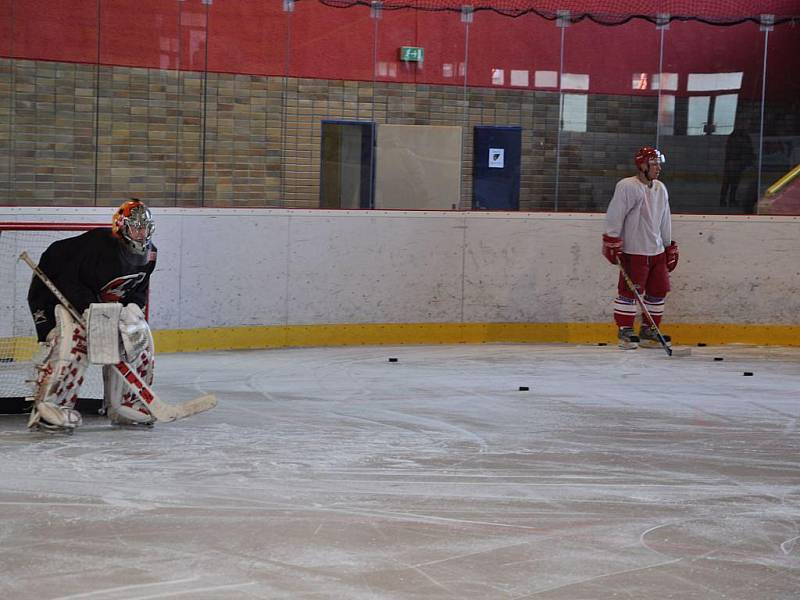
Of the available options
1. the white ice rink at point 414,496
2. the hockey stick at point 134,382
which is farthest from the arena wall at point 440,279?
the hockey stick at point 134,382

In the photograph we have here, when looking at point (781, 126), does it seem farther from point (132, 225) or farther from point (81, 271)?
point (81, 271)

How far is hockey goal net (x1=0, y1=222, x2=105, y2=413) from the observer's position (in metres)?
6.21

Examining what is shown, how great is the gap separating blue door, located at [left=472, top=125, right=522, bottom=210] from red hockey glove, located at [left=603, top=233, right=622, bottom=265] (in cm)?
80

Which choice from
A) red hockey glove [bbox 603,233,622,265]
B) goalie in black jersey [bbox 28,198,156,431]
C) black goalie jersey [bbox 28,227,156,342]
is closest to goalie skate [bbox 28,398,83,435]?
goalie in black jersey [bbox 28,198,156,431]

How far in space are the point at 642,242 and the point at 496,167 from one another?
4.05ft

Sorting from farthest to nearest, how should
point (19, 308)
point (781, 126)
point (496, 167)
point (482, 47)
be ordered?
point (781, 126)
point (482, 47)
point (496, 167)
point (19, 308)

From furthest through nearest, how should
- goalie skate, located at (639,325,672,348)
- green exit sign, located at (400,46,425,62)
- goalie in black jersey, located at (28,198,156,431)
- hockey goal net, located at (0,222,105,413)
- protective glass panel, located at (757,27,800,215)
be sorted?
protective glass panel, located at (757,27,800,215)
green exit sign, located at (400,46,425,62)
goalie skate, located at (639,325,672,348)
hockey goal net, located at (0,222,105,413)
goalie in black jersey, located at (28,198,156,431)

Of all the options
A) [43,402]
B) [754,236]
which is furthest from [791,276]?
[43,402]

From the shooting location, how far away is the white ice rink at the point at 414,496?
11.1 feet

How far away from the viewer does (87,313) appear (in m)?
5.23

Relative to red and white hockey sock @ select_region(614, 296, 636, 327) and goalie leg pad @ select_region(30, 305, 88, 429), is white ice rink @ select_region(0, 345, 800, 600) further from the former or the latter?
red and white hockey sock @ select_region(614, 296, 636, 327)

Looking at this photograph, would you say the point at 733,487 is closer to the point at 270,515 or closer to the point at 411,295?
the point at 270,515

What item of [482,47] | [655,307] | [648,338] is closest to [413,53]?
[482,47]

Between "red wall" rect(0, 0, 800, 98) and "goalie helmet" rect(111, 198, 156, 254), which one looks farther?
"red wall" rect(0, 0, 800, 98)
